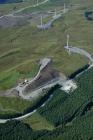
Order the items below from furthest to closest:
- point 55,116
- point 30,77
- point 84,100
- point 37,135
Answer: point 30,77
point 84,100
point 55,116
point 37,135

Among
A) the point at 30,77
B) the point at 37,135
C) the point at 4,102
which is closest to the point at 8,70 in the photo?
the point at 30,77

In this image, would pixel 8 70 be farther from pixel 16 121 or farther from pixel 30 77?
pixel 16 121

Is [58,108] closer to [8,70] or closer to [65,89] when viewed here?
[65,89]

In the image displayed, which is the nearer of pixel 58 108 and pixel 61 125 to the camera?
pixel 61 125

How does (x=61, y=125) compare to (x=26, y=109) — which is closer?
(x=61, y=125)

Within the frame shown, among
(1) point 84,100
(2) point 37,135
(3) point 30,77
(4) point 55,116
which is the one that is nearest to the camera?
(2) point 37,135

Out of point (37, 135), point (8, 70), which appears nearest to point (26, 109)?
point (37, 135)

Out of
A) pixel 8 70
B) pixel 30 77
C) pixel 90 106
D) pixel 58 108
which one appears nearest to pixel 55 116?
pixel 58 108
